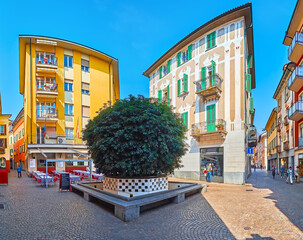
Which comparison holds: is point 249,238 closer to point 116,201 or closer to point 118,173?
point 116,201

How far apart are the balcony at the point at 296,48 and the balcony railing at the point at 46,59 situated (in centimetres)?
2513

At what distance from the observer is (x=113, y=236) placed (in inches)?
224

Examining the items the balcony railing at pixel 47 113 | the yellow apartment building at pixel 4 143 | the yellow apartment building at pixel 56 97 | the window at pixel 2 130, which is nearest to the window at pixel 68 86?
the yellow apartment building at pixel 56 97

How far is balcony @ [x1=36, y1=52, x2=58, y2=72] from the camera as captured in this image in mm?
26797

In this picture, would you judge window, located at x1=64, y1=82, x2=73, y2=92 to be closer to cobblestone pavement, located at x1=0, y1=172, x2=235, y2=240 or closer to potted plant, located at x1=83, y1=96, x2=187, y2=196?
potted plant, located at x1=83, y1=96, x2=187, y2=196

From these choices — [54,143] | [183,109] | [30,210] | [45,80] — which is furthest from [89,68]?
[30,210]

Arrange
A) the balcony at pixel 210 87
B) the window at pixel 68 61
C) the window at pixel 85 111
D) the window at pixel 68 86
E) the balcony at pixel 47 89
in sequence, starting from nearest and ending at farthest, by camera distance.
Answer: the balcony at pixel 210 87, the balcony at pixel 47 89, the window at pixel 68 86, the window at pixel 68 61, the window at pixel 85 111

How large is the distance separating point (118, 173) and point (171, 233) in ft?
16.1

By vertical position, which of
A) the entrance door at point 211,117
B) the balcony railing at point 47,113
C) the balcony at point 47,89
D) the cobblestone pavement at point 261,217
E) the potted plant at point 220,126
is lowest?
the cobblestone pavement at point 261,217

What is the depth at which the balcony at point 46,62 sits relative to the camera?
87.9ft

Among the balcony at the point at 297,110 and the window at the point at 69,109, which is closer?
the balcony at the point at 297,110

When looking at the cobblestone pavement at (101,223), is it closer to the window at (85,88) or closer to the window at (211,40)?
the window at (211,40)

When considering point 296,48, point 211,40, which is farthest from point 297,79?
point 211,40

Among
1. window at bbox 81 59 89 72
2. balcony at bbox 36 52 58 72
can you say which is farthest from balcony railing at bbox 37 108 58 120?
window at bbox 81 59 89 72
